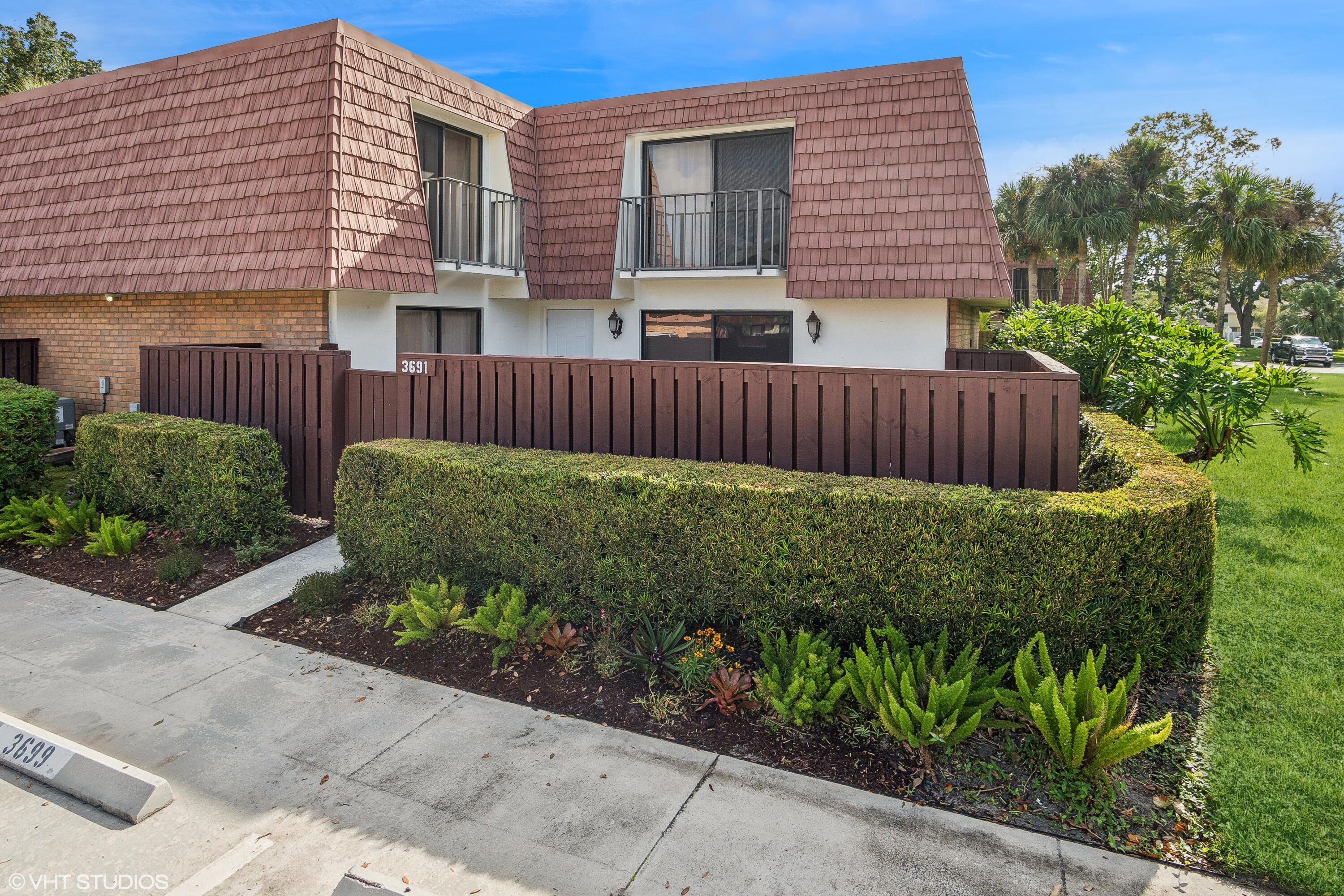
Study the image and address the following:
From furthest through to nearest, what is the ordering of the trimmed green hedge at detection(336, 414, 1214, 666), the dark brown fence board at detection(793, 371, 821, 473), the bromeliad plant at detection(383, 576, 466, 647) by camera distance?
the dark brown fence board at detection(793, 371, 821, 473)
the bromeliad plant at detection(383, 576, 466, 647)
the trimmed green hedge at detection(336, 414, 1214, 666)

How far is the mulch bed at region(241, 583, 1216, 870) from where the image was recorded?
3.58 metres

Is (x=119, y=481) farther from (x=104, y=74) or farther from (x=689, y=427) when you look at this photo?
(x=104, y=74)

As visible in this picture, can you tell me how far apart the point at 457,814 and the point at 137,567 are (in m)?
5.00

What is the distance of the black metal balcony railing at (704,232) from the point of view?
38.2ft

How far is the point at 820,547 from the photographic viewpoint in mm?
4820

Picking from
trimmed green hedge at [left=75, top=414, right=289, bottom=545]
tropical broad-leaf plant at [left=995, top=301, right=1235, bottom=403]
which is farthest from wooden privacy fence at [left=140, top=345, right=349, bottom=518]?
tropical broad-leaf plant at [left=995, top=301, right=1235, bottom=403]

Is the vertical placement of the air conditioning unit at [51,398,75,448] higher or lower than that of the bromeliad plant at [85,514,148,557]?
higher

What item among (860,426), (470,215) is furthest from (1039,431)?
(470,215)

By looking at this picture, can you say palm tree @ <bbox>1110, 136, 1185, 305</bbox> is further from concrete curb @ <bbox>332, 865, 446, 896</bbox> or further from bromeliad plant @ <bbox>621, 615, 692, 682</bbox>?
concrete curb @ <bbox>332, 865, 446, 896</bbox>

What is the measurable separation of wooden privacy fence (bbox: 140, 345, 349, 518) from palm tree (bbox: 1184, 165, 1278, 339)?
98.4ft

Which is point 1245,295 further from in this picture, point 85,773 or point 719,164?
point 85,773

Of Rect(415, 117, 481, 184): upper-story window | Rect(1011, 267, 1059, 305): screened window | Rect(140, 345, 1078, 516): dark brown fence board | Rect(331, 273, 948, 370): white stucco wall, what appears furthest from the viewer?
Rect(1011, 267, 1059, 305): screened window

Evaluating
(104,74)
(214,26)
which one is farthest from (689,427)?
(214,26)

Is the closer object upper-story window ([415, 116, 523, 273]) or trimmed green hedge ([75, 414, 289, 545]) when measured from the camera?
trimmed green hedge ([75, 414, 289, 545])
